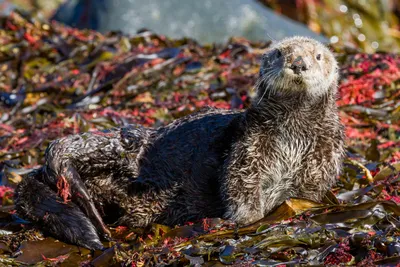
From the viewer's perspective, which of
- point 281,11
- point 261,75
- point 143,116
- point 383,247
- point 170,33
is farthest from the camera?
point 281,11

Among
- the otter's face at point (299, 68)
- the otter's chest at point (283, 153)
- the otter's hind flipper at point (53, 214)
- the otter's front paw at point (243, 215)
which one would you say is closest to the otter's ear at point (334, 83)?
the otter's face at point (299, 68)

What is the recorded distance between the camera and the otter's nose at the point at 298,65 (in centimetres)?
391

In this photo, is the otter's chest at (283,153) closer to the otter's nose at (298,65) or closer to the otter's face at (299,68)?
the otter's face at (299,68)

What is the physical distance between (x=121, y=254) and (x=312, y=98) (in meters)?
1.46

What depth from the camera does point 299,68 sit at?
392 cm

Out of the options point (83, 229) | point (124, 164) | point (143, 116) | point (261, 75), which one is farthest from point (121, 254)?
point (143, 116)

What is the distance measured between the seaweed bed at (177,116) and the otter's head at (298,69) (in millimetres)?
686

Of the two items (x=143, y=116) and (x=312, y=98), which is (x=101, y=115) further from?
(x=312, y=98)

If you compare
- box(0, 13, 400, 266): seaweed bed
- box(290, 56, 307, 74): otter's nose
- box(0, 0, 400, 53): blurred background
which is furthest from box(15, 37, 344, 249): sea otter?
box(0, 0, 400, 53): blurred background

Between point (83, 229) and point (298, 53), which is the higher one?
point (298, 53)

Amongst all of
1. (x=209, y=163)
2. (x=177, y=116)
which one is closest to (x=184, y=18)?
(x=177, y=116)

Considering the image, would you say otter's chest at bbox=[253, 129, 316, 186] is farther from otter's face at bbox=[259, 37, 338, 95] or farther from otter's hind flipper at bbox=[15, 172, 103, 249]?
otter's hind flipper at bbox=[15, 172, 103, 249]

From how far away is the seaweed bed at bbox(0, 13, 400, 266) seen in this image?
12.6 feet

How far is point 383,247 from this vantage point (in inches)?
144
